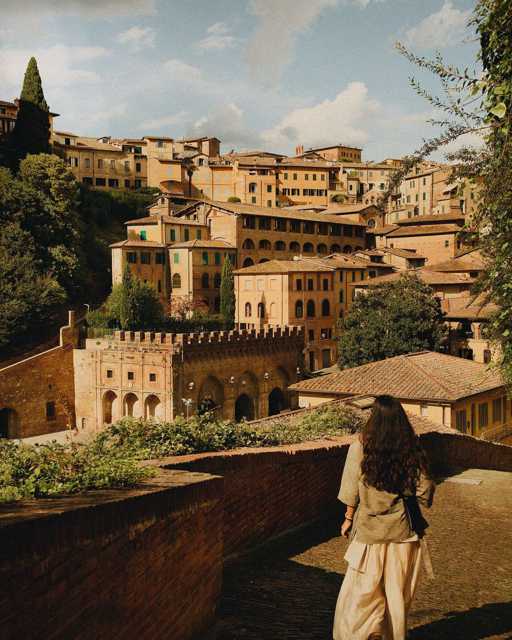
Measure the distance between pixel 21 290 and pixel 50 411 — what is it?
8.66m

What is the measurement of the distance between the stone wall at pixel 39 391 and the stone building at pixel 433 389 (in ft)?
60.7

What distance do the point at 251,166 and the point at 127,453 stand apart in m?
87.8

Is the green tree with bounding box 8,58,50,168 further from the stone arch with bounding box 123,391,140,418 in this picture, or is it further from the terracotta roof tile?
the terracotta roof tile

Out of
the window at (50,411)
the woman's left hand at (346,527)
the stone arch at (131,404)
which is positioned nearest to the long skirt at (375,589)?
the woman's left hand at (346,527)

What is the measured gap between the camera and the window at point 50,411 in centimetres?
4260

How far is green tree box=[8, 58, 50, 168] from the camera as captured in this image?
64688 millimetres

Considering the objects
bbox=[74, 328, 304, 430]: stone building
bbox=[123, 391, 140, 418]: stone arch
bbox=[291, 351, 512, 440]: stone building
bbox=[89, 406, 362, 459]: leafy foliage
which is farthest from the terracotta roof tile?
bbox=[123, 391, 140, 418]: stone arch

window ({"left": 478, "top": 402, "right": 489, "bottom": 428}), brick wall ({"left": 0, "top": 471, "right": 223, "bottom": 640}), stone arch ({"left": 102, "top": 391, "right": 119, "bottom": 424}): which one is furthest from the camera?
stone arch ({"left": 102, "top": 391, "right": 119, "bottom": 424})

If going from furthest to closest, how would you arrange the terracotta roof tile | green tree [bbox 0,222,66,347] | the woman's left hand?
1. green tree [bbox 0,222,66,347]
2. the terracotta roof tile
3. the woman's left hand

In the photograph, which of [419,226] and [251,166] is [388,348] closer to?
[419,226]

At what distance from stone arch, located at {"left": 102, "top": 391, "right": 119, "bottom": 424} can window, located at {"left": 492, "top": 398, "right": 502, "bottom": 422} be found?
73.5 ft

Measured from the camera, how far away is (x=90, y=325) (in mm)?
48312

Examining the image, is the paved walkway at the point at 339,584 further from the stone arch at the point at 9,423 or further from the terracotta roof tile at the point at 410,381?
the stone arch at the point at 9,423

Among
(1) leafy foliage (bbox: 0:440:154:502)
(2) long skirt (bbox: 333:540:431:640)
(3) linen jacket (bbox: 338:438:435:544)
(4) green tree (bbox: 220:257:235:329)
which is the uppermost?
(4) green tree (bbox: 220:257:235:329)
